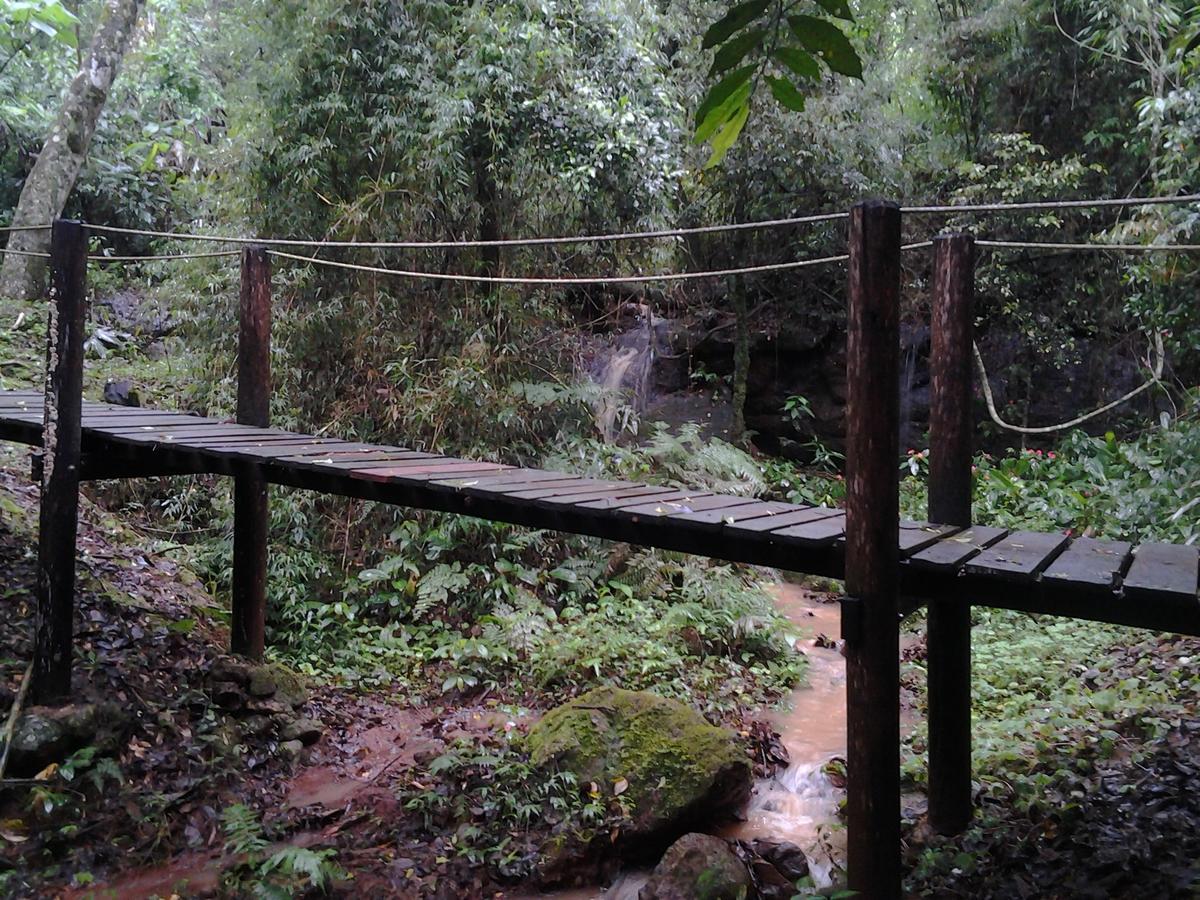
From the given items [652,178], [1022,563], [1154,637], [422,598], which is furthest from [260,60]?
[1154,637]

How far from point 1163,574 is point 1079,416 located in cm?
785

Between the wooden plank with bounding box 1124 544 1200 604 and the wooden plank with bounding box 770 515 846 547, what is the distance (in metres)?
0.75

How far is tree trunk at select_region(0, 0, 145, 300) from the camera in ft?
26.2

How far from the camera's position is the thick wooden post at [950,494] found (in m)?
3.15

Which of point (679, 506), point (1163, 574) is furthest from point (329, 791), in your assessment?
point (1163, 574)

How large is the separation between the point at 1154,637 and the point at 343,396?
5.26m

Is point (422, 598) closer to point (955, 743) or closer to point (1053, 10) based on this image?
point (955, 743)

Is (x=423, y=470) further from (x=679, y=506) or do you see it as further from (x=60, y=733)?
(x=60, y=733)

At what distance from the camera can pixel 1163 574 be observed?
236 centimetres

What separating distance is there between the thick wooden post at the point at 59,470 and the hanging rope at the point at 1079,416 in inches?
219

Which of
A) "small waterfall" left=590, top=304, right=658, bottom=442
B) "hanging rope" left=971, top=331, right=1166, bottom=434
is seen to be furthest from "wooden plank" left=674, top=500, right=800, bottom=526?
"small waterfall" left=590, top=304, right=658, bottom=442

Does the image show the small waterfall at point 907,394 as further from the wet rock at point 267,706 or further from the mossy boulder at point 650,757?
the wet rock at point 267,706

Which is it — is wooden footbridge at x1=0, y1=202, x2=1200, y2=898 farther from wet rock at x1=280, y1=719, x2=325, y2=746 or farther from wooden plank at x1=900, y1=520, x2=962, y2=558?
wet rock at x1=280, y1=719, x2=325, y2=746

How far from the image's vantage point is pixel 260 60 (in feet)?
21.2
